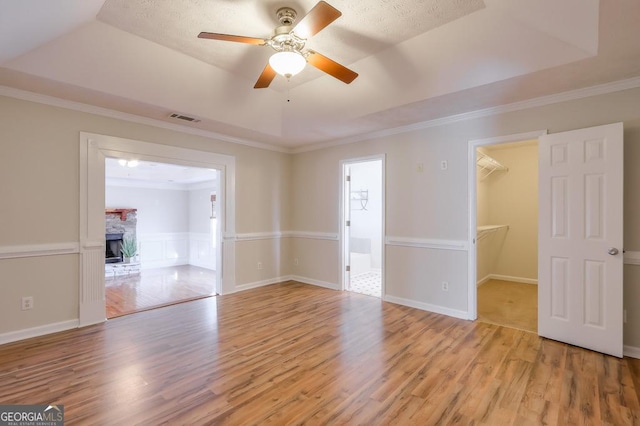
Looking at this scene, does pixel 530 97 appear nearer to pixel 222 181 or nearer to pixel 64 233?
pixel 222 181

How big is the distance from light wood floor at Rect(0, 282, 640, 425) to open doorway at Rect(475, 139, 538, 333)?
248cm

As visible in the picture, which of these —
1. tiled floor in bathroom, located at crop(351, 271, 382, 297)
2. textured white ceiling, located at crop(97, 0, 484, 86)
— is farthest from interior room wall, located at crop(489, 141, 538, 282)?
textured white ceiling, located at crop(97, 0, 484, 86)

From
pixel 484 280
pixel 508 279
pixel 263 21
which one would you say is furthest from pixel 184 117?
pixel 508 279

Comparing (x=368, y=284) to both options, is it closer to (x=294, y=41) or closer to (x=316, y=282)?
(x=316, y=282)

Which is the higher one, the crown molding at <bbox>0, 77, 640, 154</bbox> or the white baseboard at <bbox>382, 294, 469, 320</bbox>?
the crown molding at <bbox>0, 77, 640, 154</bbox>

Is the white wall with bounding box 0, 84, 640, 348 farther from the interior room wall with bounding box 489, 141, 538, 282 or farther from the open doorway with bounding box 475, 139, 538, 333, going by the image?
the interior room wall with bounding box 489, 141, 538, 282

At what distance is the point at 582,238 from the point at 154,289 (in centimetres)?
610

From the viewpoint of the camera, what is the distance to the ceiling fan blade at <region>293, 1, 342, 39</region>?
74.7 inches

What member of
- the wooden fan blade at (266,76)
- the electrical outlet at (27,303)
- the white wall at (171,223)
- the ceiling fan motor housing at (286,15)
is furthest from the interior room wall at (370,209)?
the electrical outlet at (27,303)

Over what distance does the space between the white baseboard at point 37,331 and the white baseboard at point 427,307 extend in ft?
13.1

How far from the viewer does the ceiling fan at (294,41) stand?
204 cm

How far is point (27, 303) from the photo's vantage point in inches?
126

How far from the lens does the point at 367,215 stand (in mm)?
7188

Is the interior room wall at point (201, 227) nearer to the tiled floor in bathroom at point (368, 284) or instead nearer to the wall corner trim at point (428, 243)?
the tiled floor in bathroom at point (368, 284)
